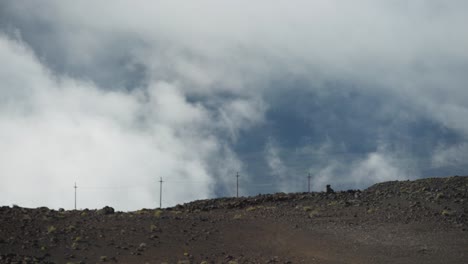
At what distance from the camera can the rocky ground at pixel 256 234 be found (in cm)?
3002

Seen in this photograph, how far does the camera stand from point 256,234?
3416 centimetres

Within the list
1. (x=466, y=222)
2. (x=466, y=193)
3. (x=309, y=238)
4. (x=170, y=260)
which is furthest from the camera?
(x=466, y=193)

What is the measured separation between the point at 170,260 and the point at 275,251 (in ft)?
19.0

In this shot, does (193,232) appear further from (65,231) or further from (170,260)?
(65,231)

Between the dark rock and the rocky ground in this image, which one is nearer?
the rocky ground

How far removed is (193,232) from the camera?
110 ft

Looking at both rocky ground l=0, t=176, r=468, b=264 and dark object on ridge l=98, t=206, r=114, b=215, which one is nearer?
rocky ground l=0, t=176, r=468, b=264

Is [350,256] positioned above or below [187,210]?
below

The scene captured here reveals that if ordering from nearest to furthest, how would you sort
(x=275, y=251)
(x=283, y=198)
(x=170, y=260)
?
(x=170, y=260) → (x=275, y=251) → (x=283, y=198)

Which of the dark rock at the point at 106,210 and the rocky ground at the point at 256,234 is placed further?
the dark rock at the point at 106,210

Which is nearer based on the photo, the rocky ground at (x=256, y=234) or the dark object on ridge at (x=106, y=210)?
the rocky ground at (x=256, y=234)

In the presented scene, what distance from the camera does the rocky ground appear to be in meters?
30.0

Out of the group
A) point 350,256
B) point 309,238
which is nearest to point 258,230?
point 309,238

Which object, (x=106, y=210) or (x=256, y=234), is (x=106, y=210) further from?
(x=256, y=234)
